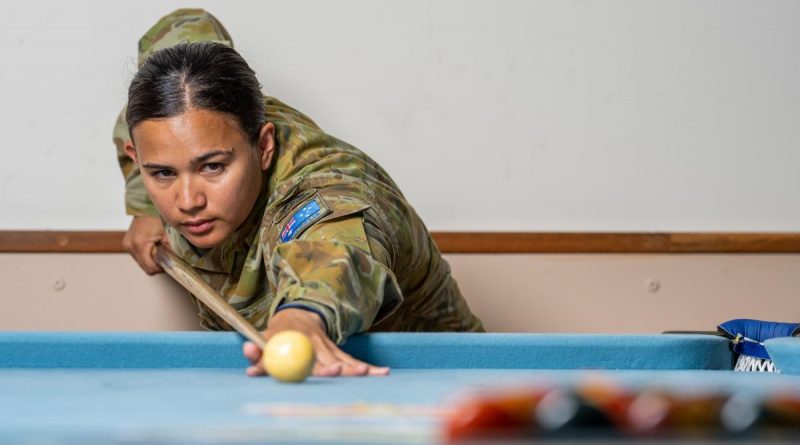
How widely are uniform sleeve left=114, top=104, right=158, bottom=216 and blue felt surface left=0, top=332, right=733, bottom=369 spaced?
1506 millimetres

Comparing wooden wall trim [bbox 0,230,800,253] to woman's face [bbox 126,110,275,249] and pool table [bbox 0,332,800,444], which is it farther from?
pool table [bbox 0,332,800,444]

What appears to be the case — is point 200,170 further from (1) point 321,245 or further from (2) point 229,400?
(2) point 229,400

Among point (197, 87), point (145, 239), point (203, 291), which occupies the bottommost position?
point (145, 239)

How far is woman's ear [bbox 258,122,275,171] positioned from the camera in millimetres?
2848

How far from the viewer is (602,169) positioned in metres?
3.92

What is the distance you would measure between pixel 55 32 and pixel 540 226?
6.36ft

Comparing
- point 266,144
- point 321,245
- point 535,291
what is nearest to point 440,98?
point 535,291

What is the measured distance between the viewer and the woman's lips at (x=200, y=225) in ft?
9.13

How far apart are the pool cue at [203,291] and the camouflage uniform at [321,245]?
67 millimetres

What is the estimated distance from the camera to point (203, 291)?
8.57 feet

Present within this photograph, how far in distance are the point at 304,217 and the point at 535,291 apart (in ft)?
5.51

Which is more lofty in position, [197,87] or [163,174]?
[197,87]

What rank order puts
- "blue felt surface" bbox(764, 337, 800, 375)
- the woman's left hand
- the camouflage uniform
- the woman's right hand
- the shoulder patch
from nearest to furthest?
the woman's left hand, "blue felt surface" bbox(764, 337, 800, 375), the camouflage uniform, the shoulder patch, the woman's right hand

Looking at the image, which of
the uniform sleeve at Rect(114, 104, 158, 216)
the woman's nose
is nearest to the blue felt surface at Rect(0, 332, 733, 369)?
the woman's nose
